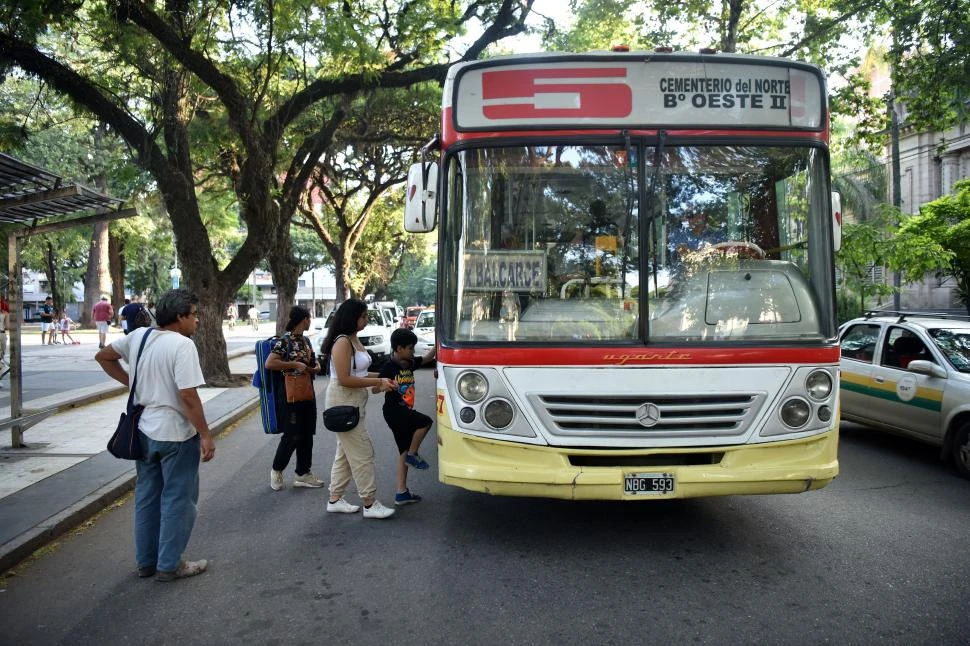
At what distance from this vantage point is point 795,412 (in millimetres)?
4781

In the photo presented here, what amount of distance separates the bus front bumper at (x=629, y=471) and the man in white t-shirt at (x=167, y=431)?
1.63 meters

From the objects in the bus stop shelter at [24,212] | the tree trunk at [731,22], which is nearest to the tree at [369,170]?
the tree trunk at [731,22]

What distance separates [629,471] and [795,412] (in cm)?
111

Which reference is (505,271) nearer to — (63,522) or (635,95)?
(635,95)

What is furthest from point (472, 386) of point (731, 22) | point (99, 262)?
point (99, 262)

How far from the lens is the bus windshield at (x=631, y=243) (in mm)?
4902

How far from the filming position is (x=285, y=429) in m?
6.66

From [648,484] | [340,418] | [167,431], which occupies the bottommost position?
[648,484]

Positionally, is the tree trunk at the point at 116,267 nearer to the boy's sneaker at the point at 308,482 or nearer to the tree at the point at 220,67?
the tree at the point at 220,67

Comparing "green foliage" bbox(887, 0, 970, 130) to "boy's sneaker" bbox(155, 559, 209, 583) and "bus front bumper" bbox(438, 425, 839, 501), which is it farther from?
"boy's sneaker" bbox(155, 559, 209, 583)

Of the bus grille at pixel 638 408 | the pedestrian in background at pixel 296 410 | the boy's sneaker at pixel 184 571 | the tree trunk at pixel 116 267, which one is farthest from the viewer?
the tree trunk at pixel 116 267

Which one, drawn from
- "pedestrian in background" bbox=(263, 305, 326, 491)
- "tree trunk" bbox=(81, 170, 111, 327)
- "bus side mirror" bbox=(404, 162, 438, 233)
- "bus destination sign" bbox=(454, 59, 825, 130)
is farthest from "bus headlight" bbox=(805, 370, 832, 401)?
"tree trunk" bbox=(81, 170, 111, 327)

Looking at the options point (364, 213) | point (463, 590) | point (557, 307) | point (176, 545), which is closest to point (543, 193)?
point (557, 307)

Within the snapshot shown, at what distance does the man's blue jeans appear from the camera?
4480mm
